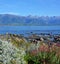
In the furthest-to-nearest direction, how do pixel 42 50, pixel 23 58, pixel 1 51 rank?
pixel 42 50 → pixel 23 58 → pixel 1 51

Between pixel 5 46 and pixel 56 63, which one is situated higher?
pixel 5 46

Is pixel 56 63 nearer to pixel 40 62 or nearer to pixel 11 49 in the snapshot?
pixel 40 62

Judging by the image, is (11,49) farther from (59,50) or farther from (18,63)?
(59,50)

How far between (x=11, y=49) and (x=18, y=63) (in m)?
0.60

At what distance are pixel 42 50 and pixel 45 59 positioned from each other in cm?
62

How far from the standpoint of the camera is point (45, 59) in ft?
41.4

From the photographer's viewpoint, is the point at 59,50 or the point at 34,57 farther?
the point at 59,50

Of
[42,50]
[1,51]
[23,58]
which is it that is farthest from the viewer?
[42,50]

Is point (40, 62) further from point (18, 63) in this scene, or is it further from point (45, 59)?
point (18, 63)

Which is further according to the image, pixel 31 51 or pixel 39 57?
pixel 31 51

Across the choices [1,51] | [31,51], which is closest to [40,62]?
[31,51]

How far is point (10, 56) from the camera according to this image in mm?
11188

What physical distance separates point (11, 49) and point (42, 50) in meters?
1.94

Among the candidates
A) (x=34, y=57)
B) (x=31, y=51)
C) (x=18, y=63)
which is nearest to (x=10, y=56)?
(x=18, y=63)
